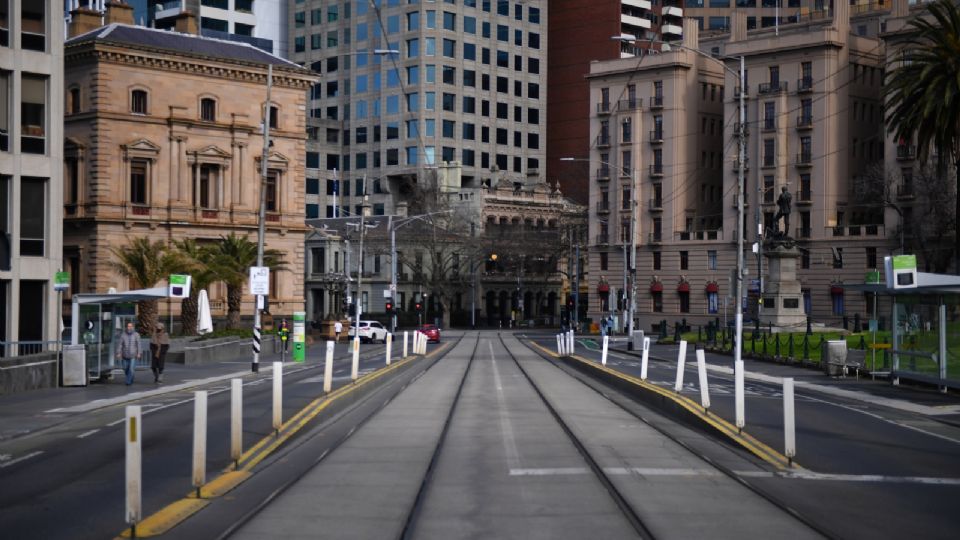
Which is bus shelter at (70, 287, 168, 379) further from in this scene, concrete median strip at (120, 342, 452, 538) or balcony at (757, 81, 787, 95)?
balcony at (757, 81, 787, 95)

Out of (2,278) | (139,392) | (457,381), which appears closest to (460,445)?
(139,392)

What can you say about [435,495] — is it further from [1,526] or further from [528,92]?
[528,92]

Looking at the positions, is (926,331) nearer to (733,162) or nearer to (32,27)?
(32,27)

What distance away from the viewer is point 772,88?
98.7m

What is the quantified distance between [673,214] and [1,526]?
95.5 metres

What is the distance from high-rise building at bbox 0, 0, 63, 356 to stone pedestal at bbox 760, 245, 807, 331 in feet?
119

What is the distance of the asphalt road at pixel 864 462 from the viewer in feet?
44.3

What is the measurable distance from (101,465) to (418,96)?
391ft

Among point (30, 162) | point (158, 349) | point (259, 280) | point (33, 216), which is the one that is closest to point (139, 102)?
point (33, 216)

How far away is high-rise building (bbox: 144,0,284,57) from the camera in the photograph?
128m

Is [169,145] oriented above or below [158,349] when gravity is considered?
above

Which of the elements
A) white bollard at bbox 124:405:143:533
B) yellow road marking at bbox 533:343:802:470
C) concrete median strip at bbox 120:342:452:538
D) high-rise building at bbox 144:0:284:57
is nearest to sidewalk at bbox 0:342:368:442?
concrete median strip at bbox 120:342:452:538

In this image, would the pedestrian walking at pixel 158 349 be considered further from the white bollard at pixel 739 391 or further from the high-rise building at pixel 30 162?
the white bollard at pixel 739 391

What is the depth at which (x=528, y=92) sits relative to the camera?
142750mm
